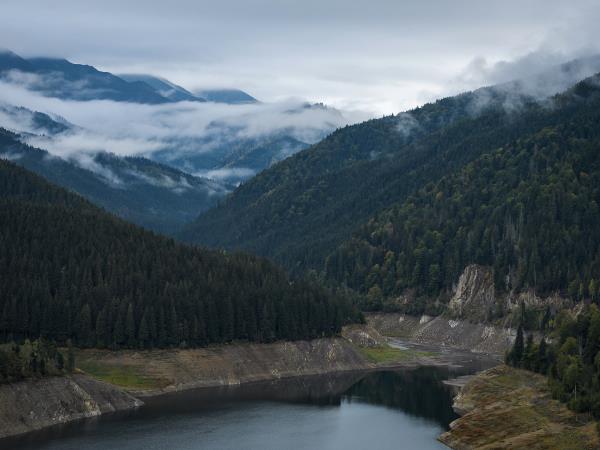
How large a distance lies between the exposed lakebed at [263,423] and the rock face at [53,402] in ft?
8.18

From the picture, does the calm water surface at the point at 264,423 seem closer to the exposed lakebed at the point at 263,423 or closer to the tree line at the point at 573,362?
the exposed lakebed at the point at 263,423

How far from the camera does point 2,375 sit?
152 m

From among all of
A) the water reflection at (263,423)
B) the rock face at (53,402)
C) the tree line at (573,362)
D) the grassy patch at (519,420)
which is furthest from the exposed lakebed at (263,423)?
the tree line at (573,362)

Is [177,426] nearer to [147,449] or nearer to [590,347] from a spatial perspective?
[147,449]

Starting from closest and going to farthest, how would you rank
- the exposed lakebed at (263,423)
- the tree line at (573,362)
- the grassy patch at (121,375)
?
1. the tree line at (573,362)
2. the exposed lakebed at (263,423)
3. the grassy patch at (121,375)

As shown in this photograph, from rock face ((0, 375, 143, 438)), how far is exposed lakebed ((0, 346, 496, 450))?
2.49 m

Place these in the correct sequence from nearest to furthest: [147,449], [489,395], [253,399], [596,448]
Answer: [596,448], [147,449], [489,395], [253,399]

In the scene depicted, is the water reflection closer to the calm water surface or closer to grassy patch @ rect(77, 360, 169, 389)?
the calm water surface

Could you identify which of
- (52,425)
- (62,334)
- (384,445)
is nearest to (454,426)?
(384,445)

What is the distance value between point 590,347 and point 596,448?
36671 millimetres

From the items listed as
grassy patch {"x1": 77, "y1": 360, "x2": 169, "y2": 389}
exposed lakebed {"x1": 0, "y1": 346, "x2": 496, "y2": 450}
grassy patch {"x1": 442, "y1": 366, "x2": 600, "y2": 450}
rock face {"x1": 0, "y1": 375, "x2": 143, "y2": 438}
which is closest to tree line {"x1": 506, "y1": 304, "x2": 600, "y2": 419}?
grassy patch {"x1": 442, "y1": 366, "x2": 600, "y2": 450}

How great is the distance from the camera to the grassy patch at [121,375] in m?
186

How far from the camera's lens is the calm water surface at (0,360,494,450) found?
491 feet

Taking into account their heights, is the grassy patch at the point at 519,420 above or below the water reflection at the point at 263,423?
above
